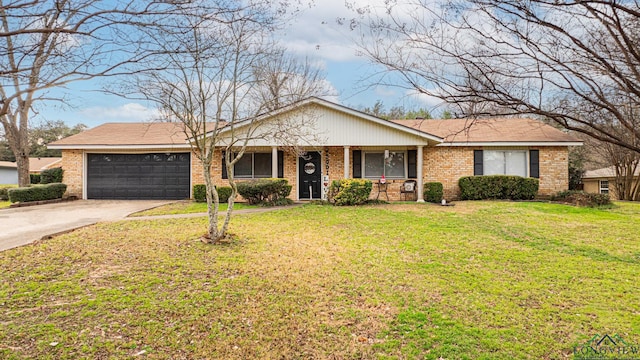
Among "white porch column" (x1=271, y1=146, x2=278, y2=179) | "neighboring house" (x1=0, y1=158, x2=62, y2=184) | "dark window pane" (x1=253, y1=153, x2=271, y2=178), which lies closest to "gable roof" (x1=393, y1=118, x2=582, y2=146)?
"white porch column" (x1=271, y1=146, x2=278, y2=179)

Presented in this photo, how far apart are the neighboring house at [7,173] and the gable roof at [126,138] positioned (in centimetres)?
2173

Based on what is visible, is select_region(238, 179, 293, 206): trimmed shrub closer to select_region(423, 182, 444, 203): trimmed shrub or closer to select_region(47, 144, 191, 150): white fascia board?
select_region(47, 144, 191, 150): white fascia board

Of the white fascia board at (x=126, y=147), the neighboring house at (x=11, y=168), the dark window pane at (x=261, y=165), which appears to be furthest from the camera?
the neighboring house at (x=11, y=168)

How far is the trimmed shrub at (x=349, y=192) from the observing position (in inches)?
492

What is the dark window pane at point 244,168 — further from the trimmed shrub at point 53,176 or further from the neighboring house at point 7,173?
the neighboring house at point 7,173

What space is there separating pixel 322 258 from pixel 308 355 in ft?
9.32

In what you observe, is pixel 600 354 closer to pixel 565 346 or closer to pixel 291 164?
pixel 565 346

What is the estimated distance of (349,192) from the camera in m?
12.5

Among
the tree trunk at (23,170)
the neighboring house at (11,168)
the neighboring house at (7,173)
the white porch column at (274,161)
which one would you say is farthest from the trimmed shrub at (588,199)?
the neighboring house at (7,173)

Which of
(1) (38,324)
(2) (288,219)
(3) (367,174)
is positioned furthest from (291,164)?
(1) (38,324)

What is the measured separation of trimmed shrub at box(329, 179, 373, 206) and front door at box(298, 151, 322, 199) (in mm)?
2647

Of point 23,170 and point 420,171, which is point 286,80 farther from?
point 23,170

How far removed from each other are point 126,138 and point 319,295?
1531 cm

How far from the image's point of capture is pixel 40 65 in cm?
291
